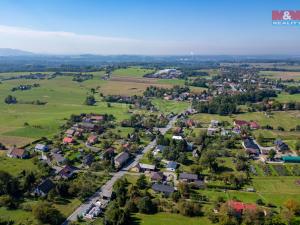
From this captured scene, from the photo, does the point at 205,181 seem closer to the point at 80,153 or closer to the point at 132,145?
the point at 132,145

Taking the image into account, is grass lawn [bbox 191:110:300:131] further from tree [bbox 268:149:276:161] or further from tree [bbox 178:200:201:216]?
tree [bbox 178:200:201:216]

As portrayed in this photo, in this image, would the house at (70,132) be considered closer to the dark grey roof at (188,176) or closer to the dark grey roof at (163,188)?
the dark grey roof at (163,188)

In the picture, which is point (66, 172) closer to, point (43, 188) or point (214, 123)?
point (43, 188)

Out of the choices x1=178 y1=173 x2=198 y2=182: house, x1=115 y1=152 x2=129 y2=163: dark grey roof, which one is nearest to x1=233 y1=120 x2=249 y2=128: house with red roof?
x1=178 y1=173 x2=198 y2=182: house

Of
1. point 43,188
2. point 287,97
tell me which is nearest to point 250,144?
point 43,188

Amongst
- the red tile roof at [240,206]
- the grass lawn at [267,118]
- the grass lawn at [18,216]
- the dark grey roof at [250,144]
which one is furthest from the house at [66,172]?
the grass lawn at [267,118]

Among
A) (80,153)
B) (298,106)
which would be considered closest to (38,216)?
(80,153)
